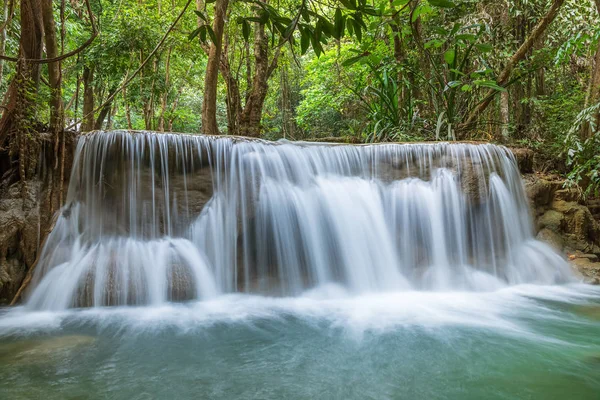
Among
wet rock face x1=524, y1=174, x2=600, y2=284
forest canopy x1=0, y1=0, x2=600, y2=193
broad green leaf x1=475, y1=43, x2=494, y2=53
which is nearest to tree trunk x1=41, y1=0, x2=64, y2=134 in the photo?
forest canopy x1=0, y1=0, x2=600, y2=193

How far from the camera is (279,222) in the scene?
5.49 metres

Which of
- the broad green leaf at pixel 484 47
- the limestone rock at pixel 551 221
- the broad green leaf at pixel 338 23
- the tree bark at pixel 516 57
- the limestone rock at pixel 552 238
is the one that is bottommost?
the limestone rock at pixel 552 238

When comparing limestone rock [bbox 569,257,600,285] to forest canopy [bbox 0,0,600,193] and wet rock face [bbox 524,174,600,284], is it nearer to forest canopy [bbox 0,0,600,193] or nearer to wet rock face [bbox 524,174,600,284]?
wet rock face [bbox 524,174,600,284]

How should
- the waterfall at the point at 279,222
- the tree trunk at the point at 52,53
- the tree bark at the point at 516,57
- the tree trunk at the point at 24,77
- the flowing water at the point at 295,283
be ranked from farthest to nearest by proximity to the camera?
the tree bark at the point at 516,57 < the tree trunk at the point at 52,53 < the waterfall at the point at 279,222 < the tree trunk at the point at 24,77 < the flowing water at the point at 295,283

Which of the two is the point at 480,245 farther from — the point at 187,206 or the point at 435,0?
the point at 435,0

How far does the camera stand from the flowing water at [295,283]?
2.63 meters

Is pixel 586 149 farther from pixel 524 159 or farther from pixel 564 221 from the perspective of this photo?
pixel 564 221

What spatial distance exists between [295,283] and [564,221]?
178 inches

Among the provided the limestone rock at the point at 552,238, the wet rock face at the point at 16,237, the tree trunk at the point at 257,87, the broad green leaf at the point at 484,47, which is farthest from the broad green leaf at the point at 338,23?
the tree trunk at the point at 257,87

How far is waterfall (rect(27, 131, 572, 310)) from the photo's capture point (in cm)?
463

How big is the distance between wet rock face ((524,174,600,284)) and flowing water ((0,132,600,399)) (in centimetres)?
30

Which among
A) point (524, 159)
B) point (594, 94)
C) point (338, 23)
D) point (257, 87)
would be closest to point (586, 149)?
point (524, 159)

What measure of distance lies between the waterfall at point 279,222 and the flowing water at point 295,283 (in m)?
0.02

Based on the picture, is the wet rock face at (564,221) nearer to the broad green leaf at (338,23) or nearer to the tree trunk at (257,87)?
the tree trunk at (257,87)
